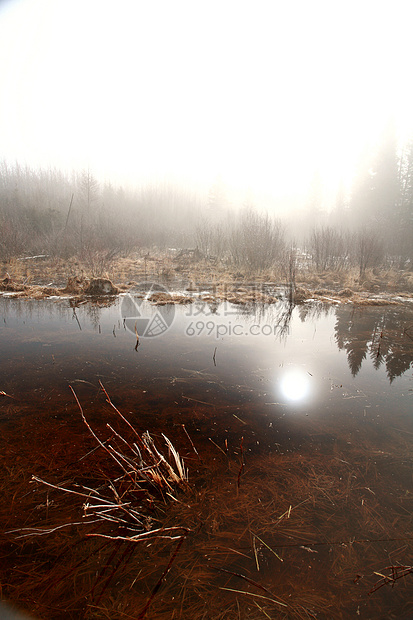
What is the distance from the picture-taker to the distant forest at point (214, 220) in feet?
50.4

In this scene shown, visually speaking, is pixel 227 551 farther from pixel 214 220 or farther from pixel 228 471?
pixel 214 220

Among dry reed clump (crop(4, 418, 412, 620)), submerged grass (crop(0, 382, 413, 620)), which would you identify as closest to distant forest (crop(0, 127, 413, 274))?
submerged grass (crop(0, 382, 413, 620))

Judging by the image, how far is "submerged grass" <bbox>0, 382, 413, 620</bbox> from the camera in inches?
62.7

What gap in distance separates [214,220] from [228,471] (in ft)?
107

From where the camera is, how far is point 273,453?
273 cm

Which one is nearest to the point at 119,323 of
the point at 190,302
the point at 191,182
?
the point at 190,302

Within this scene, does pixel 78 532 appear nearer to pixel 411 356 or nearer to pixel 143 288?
pixel 411 356

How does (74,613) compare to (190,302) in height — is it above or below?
below

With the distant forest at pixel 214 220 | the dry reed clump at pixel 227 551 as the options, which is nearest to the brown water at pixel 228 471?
the dry reed clump at pixel 227 551

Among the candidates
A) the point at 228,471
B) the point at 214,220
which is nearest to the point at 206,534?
the point at 228,471

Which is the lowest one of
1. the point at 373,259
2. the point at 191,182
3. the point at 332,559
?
the point at 332,559

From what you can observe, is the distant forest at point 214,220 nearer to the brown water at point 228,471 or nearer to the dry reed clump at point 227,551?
the brown water at point 228,471

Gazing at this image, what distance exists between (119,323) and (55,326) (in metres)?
1.27

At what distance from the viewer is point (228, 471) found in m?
2.48
